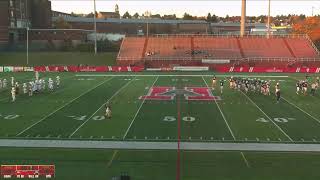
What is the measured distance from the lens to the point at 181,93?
30469mm

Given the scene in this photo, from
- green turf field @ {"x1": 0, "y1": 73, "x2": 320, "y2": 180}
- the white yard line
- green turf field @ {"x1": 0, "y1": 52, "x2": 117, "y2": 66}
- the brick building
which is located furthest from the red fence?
the white yard line

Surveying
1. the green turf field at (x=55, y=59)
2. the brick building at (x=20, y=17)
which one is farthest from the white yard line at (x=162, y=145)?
the brick building at (x=20, y=17)

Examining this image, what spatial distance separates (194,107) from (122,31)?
84.5m

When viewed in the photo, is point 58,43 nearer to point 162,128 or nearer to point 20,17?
point 20,17

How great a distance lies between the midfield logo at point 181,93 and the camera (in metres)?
28.0

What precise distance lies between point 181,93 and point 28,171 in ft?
66.1

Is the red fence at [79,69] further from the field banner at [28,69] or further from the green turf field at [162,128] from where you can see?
the green turf field at [162,128]

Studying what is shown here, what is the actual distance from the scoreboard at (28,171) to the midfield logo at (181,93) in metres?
16.8

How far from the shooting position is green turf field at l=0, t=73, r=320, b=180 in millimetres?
13562

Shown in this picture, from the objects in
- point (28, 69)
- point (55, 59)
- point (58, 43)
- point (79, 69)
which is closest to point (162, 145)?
point (79, 69)

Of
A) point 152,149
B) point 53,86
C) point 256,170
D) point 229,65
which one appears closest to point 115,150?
point 152,149

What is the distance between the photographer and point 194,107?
970 inches

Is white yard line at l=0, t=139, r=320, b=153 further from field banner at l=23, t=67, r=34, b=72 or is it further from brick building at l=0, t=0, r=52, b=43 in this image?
brick building at l=0, t=0, r=52, b=43

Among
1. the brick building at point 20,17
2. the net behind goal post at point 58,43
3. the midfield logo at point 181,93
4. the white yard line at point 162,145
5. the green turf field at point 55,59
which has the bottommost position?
the white yard line at point 162,145
